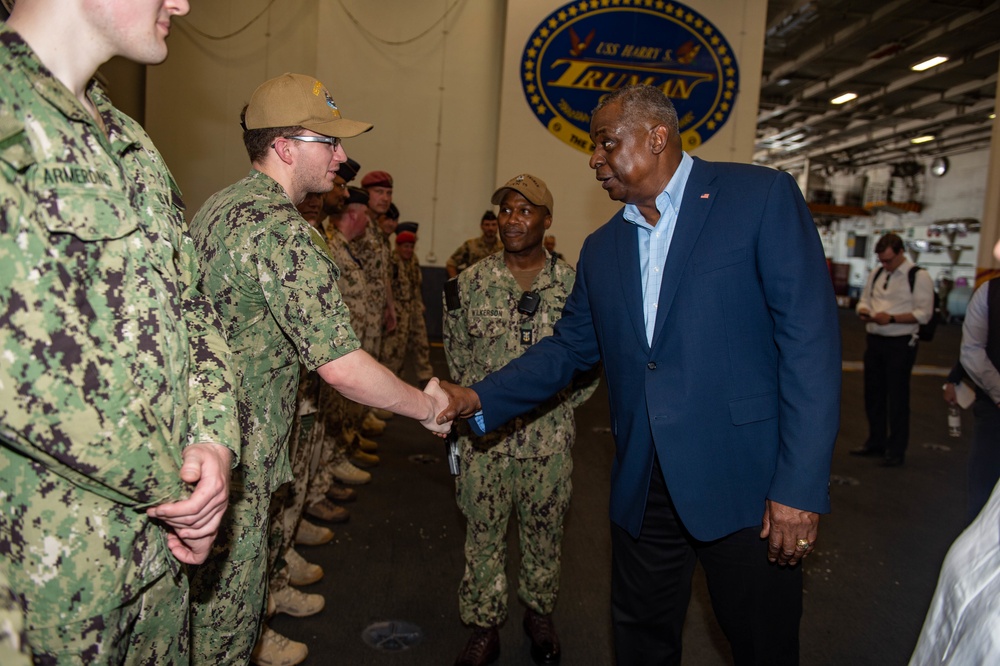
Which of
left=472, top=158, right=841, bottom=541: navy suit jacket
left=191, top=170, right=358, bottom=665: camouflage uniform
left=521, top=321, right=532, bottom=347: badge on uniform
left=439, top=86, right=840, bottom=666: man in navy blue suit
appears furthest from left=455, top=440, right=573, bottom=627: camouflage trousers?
left=191, top=170, right=358, bottom=665: camouflage uniform

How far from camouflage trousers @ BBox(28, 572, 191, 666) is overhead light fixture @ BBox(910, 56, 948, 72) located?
17.4 meters

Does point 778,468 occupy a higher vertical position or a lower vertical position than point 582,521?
higher

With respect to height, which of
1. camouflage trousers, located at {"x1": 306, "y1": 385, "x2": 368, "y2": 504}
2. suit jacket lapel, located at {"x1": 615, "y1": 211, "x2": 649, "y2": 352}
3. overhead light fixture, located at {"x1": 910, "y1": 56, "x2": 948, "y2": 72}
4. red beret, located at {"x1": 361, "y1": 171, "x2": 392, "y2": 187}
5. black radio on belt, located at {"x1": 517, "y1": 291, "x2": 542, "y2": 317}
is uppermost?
overhead light fixture, located at {"x1": 910, "y1": 56, "x2": 948, "y2": 72}

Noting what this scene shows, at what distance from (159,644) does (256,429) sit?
2.65ft

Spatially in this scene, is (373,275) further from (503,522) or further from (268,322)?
(268,322)

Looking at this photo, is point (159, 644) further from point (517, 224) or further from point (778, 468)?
point (517, 224)

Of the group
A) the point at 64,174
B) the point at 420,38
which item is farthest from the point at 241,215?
the point at 420,38

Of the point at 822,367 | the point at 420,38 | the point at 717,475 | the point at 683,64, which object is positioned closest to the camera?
the point at 822,367

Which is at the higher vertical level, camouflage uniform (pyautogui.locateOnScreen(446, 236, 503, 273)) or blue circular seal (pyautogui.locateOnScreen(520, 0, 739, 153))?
blue circular seal (pyautogui.locateOnScreen(520, 0, 739, 153))

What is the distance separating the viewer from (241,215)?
6.42ft

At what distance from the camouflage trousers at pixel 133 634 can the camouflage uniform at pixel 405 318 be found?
17.6ft

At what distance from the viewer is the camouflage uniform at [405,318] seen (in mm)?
7121

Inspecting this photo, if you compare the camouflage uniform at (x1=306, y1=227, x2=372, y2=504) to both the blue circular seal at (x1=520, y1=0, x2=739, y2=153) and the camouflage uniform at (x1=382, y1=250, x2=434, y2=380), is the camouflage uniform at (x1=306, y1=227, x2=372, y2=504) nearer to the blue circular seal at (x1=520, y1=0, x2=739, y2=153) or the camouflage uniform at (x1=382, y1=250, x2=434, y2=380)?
the camouflage uniform at (x1=382, y1=250, x2=434, y2=380)

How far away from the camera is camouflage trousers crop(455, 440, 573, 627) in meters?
2.93
